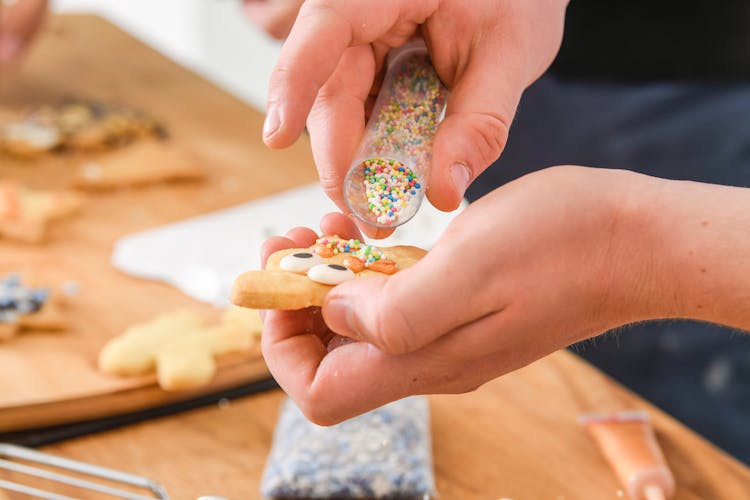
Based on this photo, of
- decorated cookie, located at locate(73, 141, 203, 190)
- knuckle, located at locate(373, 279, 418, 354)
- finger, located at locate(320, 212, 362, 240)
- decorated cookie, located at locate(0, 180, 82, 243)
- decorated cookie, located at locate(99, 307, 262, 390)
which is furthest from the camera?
decorated cookie, located at locate(73, 141, 203, 190)

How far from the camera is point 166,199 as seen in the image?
56.9 inches

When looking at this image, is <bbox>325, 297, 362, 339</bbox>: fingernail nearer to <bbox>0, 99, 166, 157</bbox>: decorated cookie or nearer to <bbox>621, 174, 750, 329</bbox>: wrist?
<bbox>621, 174, 750, 329</bbox>: wrist

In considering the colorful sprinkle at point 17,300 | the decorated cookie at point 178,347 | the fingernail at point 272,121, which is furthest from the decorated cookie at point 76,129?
the fingernail at point 272,121

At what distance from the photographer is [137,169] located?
4.83 ft

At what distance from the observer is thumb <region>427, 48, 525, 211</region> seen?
0.75 meters

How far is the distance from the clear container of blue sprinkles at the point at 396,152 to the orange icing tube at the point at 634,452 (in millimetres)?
342

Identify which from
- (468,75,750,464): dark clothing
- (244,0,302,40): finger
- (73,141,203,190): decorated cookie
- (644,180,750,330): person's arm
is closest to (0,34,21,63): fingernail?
(73,141,203,190): decorated cookie

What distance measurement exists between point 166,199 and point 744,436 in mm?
1100

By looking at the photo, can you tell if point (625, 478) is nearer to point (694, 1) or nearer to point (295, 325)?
point (295, 325)

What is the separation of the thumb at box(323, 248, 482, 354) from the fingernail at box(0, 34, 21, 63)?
4.66 feet

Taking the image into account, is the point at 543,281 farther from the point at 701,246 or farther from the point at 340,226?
the point at 340,226

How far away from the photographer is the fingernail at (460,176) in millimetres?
755

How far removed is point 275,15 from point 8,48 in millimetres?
632

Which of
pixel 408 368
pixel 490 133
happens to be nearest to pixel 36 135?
pixel 490 133
